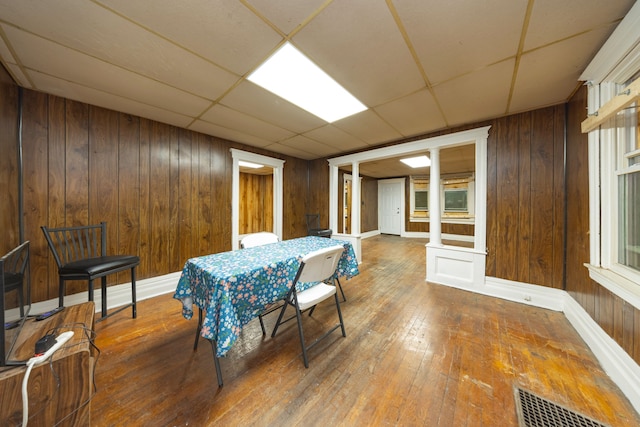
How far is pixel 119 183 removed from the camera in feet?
8.38

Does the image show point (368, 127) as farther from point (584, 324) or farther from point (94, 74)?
point (584, 324)

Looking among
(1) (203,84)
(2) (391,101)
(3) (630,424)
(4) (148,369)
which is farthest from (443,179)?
(4) (148,369)

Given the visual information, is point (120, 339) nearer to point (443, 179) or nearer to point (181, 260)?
point (181, 260)

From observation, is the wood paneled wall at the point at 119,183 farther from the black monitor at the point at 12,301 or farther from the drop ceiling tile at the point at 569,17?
the drop ceiling tile at the point at 569,17

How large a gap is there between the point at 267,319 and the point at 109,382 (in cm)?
118

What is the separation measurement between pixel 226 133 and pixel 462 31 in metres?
3.00

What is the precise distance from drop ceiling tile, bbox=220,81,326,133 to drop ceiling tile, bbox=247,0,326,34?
2.52 ft

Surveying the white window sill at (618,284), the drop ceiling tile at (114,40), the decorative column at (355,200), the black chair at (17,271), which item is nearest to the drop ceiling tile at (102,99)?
the drop ceiling tile at (114,40)

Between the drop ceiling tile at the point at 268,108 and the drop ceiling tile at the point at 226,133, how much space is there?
27.5 inches

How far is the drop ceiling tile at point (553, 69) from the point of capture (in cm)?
146

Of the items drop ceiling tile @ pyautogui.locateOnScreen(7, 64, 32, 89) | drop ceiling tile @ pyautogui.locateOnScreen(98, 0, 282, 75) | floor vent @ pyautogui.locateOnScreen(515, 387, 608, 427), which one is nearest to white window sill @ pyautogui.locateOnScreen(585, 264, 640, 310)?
floor vent @ pyautogui.locateOnScreen(515, 387, 608, 427)

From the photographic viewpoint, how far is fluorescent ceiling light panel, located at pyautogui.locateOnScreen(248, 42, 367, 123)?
1646 mm

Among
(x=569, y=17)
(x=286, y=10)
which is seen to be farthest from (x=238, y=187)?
(x=569, y=17)

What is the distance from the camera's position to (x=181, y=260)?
3.08 m
